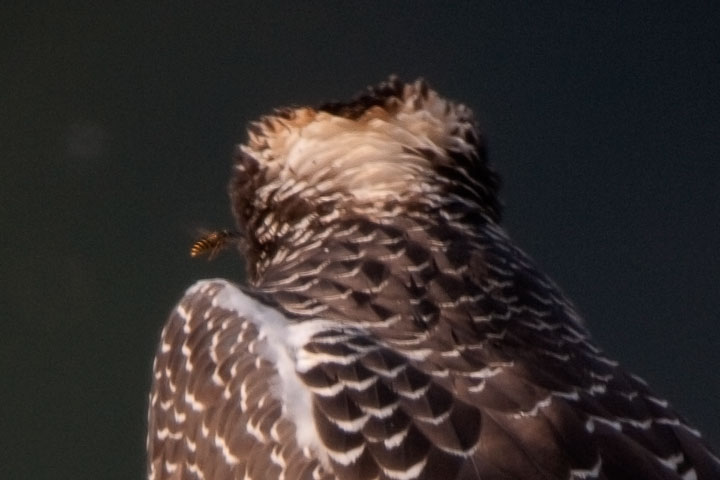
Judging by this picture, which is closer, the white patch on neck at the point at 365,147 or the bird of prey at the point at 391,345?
the bird of prey at the point at 391,345

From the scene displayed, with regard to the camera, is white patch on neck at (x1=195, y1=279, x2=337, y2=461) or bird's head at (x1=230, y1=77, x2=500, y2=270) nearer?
white patch on neck at (x1=195, y1=279, x2=337, y2=461)

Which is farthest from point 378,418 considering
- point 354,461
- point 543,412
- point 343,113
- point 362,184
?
point 343,113

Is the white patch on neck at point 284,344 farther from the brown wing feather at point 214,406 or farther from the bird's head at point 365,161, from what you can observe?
the bird's head at point 365,161

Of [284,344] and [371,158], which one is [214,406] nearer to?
[284,344]

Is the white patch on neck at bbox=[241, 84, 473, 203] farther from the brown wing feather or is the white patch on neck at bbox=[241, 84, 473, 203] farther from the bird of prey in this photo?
the brown wing feather

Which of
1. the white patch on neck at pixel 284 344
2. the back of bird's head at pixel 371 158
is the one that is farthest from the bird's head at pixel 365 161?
the white patch on neck at pixel 284 344

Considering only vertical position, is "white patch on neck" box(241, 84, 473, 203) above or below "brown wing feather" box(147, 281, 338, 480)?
above

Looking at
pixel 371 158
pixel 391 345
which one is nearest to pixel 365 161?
pixel 371 158

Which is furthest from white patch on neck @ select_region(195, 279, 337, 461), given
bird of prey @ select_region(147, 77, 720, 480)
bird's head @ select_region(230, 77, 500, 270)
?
bird's head @ select_region(230, 77, 500, 270)
